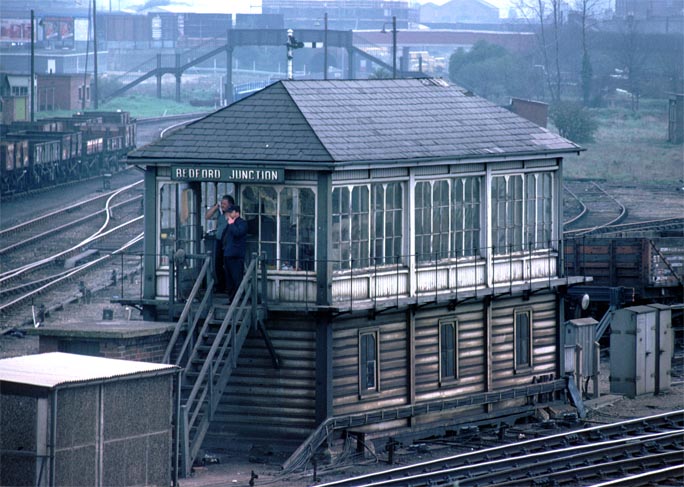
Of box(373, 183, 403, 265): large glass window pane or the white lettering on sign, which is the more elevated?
the white lettering on sign

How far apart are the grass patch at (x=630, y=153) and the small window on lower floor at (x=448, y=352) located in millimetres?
40744

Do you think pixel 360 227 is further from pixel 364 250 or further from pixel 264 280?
pixel 264 280

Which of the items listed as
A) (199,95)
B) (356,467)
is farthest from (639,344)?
(199,95)

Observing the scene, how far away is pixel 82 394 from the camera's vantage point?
16.4 m

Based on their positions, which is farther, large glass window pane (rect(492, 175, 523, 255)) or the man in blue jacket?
large glass window pane (rect(492, 175, 523, 255))

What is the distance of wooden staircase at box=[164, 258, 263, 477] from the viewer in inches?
768

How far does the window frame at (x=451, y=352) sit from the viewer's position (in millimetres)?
23016

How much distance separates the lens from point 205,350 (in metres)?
20.6

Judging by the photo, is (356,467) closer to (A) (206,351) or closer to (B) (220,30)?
(A) (206,351)

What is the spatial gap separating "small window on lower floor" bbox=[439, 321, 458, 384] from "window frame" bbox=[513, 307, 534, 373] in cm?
151

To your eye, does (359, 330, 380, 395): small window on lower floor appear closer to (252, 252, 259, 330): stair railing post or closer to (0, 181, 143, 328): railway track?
(252, 252, 259, 330): stair railing post

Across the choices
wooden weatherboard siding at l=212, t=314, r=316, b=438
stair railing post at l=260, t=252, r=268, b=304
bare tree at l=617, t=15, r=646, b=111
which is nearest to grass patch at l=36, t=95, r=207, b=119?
bare tree at l=617, t=15, r=646, b=111

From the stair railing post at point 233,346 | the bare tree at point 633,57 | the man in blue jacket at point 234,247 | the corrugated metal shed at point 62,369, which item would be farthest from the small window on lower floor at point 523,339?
the bare tree at point 633,57

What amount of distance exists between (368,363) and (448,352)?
1.89m
